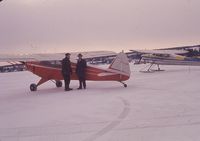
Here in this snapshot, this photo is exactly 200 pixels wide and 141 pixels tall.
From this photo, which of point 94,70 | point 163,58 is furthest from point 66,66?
point 163,58

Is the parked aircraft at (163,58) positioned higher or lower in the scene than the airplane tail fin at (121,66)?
lower

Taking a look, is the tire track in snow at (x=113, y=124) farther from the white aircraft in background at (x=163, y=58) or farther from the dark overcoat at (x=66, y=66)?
the white aircraft in background at (x=163, y=58)

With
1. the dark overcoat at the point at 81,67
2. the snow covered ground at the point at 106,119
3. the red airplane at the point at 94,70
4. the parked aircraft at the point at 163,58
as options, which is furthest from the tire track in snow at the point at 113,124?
the parked aircraft at the point at 163,58

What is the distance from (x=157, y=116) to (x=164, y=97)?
9.95ft

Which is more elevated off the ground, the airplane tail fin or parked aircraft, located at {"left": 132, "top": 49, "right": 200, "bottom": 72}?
the airplane tail fin

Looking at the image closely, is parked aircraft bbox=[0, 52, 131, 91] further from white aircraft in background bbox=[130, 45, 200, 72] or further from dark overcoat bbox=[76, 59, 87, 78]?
white aircraft in background bbox=[130, 45, 200, 72]

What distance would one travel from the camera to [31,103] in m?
10.6

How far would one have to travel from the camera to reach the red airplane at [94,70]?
1364 centimetres

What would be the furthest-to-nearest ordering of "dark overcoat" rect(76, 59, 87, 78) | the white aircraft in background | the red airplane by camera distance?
the white aircraft in background → "dark overcoat" rect(76, 59, 87, 78) → the red airplane

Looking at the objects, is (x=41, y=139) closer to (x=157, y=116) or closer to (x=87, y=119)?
(x=87, y=119)

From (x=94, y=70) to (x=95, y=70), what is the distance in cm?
5

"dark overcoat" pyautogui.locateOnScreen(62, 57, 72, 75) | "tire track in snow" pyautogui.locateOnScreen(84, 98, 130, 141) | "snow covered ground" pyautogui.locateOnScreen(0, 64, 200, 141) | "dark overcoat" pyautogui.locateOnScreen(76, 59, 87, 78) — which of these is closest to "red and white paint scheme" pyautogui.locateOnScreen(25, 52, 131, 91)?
"dark overcoat" pyautogui.locateOnScreen(76, 59, 87, 78)

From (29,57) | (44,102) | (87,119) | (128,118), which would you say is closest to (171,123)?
(128,118)

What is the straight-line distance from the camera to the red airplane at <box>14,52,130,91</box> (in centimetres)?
A: 1364
